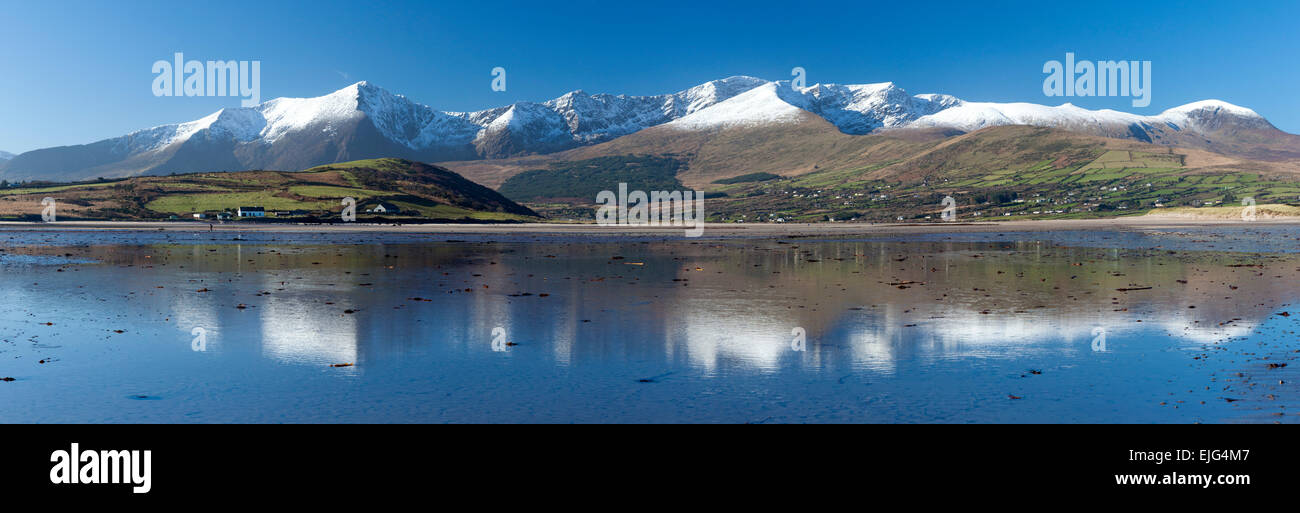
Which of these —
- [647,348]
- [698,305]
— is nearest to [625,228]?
[698,305]

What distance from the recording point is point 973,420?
39.5 feet

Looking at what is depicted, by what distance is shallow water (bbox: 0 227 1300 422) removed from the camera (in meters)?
13.0

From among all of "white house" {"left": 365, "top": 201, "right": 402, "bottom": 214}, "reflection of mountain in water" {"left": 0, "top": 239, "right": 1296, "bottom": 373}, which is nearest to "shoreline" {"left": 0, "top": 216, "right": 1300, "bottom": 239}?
"white house" {"left": 365, "top": 201, "right": 402, "bottom": 214}

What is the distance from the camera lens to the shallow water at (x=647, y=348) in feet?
42.5

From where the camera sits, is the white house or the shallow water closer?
the shallow water

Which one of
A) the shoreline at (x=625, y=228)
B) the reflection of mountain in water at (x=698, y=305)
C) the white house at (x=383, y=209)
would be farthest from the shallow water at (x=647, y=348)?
the white house at (x=383, y=209)

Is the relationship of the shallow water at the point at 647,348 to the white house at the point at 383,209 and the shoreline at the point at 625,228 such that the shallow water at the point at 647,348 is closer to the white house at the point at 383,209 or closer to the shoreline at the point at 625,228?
the shoreline at the point at 625,228

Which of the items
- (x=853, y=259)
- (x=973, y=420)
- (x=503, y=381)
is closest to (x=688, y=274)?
(x=853, y=259)

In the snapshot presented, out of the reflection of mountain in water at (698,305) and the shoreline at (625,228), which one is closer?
the reflection of mountain in water at (698,305)

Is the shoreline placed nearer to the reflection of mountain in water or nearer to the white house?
the white house

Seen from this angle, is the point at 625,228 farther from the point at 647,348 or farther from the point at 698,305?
the point at 647,348
